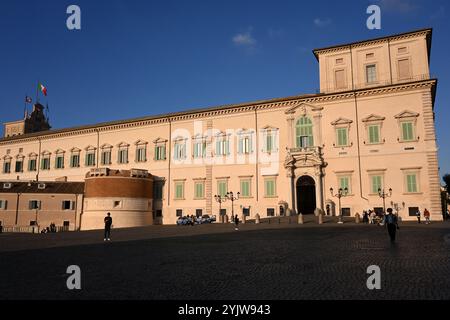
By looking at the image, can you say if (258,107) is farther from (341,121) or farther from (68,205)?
(68,205)

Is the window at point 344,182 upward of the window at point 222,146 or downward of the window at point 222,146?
downward

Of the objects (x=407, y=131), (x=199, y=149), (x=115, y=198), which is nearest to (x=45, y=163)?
(x=115, y=198)

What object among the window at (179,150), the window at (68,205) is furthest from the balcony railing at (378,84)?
the window at (68,205)

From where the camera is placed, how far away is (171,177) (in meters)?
46.8

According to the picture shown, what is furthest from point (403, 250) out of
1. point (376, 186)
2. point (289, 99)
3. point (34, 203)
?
point (34, 203)

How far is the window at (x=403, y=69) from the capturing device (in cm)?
3791

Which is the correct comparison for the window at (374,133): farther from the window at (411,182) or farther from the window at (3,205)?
the window at (3,205)

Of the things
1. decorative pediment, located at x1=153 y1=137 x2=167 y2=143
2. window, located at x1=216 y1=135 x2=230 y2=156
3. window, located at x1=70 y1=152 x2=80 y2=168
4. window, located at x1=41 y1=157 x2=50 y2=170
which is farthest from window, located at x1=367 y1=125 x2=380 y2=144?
window, located at x1=41 y1=157 x2=50 y2=170

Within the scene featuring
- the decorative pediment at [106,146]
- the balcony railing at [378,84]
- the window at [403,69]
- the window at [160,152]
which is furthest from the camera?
the decorative pediment at [106,146]

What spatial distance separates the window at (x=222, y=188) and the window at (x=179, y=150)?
19.5 feet

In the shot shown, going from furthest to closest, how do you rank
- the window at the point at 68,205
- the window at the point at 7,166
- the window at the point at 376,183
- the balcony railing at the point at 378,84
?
the window at the point at 7,166 < the window at the point at 68,205 < the balcony railing at the point at 378,84 < the window at the point at 376,183

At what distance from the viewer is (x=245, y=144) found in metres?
43.1

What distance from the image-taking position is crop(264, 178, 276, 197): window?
41.0m
